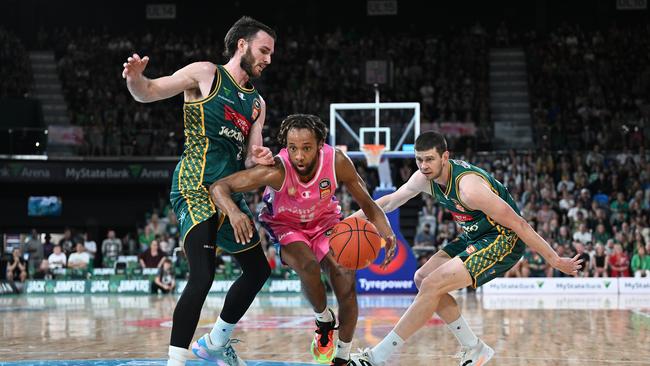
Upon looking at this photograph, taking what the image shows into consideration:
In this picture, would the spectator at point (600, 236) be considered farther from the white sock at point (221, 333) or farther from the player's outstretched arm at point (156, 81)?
the player's outstretched arm at point (156, 81)

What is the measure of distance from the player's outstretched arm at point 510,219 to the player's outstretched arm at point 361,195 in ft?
2.02

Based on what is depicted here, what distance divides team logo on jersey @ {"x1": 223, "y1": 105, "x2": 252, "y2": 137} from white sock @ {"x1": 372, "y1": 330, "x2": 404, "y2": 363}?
1.73m

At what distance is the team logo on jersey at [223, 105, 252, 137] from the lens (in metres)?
5.14

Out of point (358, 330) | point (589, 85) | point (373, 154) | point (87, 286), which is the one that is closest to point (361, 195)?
point (358, 330)

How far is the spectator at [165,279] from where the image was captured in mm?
16812

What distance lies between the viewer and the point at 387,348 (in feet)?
18.6

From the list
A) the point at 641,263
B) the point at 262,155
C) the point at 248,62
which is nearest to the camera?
the point at 262,155

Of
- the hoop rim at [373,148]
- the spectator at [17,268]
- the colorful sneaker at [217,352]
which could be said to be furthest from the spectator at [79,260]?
the colorful sneaker at [217,352]

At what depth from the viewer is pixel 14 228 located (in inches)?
901

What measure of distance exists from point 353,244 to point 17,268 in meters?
14.5

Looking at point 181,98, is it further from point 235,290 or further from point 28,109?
point 235,290

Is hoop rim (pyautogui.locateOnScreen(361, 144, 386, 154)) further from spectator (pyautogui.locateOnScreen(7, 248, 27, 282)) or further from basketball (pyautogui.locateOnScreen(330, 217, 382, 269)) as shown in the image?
basketball (pyautogui.locateOnScreen(330, 217, 382, 269))

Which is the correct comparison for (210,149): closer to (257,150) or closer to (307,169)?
(257,150)

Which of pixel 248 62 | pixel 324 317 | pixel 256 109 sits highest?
pixel 248 62
